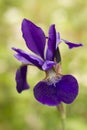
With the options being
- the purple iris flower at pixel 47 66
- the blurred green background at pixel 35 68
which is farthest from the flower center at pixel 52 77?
the blurred green background at pixel 35 68

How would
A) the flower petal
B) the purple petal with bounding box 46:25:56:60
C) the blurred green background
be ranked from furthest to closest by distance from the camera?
the blurred green background < the purple petal with bounding box 46:25:56:60 < the flower petal

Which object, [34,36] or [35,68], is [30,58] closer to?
[34,36]

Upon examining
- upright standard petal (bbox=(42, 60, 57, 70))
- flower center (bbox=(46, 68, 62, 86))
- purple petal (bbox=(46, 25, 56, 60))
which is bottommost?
flower center (bbox=(46, 68, 62, 86))

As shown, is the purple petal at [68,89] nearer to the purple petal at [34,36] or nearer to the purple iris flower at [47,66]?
the purple iris flower at [47,66]

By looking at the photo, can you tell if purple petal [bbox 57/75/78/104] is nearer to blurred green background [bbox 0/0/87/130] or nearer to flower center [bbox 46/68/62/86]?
flower center [bbox 46/68/62/86]

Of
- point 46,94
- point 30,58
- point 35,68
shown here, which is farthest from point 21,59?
point 35,68

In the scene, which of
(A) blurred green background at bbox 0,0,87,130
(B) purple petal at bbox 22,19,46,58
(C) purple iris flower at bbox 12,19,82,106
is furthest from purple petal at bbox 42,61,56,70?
(A) blurred green background at bbox 0,0,87,130

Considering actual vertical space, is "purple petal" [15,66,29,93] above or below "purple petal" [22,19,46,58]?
below
